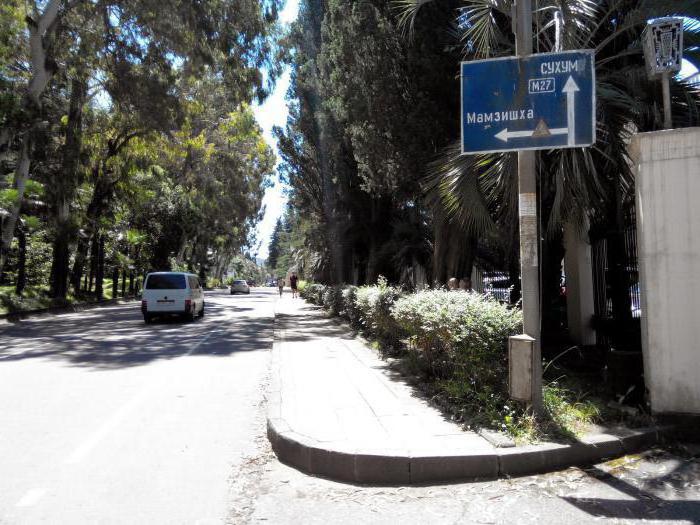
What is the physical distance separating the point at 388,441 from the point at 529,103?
3.49m

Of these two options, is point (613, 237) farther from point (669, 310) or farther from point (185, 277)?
point (185, 277)

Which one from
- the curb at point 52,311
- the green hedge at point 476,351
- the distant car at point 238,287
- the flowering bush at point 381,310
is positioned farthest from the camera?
the distant car at point 238,287

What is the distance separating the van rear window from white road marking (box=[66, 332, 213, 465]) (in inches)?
460

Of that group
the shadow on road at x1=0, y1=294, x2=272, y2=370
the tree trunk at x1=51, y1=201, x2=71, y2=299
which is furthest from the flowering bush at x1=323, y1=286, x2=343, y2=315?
the tree trunk at x1=51, y1=201, x2=71, y2=299

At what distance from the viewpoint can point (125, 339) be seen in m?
14.7

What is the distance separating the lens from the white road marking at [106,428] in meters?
5.12

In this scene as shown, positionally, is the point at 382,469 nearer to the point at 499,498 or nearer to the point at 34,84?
the point at 499,498

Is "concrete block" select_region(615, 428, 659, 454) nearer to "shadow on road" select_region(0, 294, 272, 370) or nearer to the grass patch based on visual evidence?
"shadow on road" select_region(0, 294, 272, 370)

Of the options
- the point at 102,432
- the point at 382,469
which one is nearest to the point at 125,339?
the point at 102,432

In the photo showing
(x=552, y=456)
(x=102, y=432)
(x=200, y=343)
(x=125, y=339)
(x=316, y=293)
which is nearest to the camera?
(x=552, y=456)

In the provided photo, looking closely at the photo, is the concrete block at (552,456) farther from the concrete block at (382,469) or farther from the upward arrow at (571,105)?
the upward arrow at (571,105)

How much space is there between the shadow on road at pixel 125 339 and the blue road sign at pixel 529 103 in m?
7.84

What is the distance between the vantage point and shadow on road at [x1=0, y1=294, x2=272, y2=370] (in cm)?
1155

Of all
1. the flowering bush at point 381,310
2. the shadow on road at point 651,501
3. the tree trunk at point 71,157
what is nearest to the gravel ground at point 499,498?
the shadow on road at point 651,501
